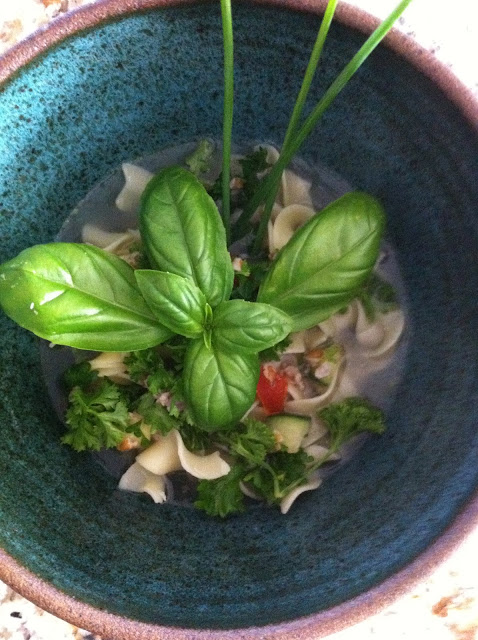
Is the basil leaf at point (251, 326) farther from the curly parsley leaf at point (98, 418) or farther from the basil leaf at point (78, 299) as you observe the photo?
the curly parsley leaf at point (98, 418)

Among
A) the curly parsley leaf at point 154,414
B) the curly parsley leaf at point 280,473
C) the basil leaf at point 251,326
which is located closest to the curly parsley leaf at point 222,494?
the curly parsley leaf at point 280,473

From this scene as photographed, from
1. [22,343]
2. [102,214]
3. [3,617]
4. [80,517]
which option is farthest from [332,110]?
[3,617]

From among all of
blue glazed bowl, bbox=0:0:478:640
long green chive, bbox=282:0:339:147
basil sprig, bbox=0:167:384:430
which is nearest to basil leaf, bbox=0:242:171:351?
basil sprig, bbox=0:167:384:430

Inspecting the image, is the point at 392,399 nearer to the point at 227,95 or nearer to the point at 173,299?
the point at 173,299

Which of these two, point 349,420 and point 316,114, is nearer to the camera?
point 316,114

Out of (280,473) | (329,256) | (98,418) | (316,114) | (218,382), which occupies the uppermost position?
(316,114)

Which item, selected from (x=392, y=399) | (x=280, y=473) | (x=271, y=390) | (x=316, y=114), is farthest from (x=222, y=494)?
(x=316, y=114)

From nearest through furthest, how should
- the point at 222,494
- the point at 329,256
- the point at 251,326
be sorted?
the point at 251,326 → the point at 329,256 → the point at 222,494

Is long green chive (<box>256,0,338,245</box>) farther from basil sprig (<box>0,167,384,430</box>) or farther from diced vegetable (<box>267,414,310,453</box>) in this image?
diced vegetable (<box>267,414,310,453</box>)
